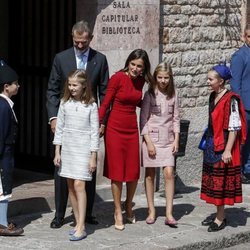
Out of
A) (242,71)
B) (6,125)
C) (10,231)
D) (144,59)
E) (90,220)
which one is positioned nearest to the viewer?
(6,125)

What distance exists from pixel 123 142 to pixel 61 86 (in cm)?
86

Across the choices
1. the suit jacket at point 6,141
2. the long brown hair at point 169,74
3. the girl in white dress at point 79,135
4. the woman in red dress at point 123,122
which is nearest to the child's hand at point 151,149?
the woman in red dress at point 123,122

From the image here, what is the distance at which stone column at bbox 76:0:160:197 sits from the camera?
11594 millimetres

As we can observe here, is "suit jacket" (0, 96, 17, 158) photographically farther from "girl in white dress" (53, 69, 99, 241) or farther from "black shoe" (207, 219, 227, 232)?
"black shoe" (207, 219, 227, 232)

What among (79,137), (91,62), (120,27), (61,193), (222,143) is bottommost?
(61,193)

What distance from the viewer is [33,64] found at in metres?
12.9

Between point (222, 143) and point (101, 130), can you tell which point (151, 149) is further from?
point (222, 143)

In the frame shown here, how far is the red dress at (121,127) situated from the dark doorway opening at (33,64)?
7.70 feet

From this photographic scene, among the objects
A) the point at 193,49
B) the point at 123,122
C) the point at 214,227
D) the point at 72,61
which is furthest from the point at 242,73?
the point at 72,61

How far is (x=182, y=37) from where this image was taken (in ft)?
42.4

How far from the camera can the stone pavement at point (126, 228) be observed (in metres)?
9.80

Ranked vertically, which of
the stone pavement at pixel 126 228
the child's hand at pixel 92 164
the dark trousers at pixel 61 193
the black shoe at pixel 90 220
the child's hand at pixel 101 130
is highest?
the child's hand at pixel 101 130

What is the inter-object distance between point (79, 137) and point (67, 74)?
33.0 inches

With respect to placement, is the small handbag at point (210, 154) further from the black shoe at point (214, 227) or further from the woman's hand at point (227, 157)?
the black shoe at point (214, 227)
